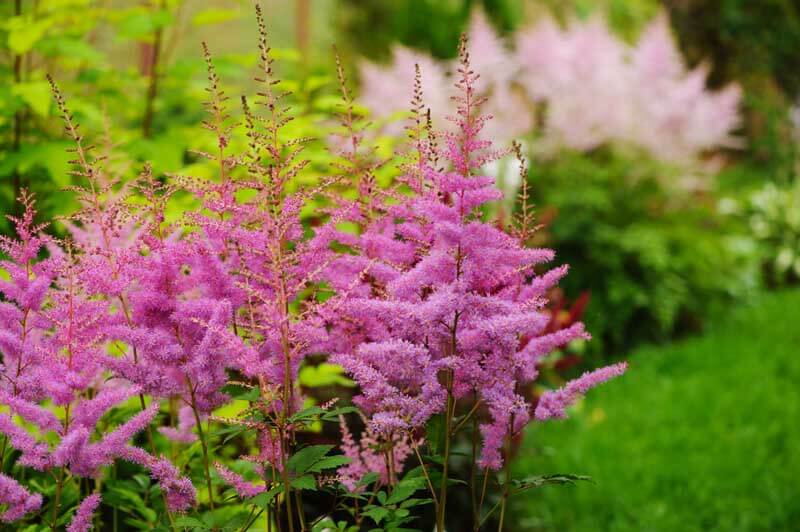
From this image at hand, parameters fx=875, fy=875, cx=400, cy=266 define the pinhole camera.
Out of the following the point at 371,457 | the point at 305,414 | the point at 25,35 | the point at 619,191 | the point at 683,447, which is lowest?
the point at 683,447

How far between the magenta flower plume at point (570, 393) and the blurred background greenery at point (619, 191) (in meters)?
0.19

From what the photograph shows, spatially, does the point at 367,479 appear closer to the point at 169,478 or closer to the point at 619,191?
the point at 169,478

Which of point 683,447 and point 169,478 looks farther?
point 683,447

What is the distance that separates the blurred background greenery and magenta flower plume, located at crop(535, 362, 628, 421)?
0.19 metres

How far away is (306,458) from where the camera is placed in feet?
4.75

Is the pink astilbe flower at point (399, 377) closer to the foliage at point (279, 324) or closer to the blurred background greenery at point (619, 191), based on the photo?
the foliage at point (279, 324)

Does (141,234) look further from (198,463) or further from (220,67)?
(220,67)

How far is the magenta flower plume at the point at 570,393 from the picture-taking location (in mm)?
1471

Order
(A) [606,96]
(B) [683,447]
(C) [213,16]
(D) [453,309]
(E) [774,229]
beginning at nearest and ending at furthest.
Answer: (D) [453,309], (C) [213,16], (B) [683,447], (A) [606,96], (E) [774,229]

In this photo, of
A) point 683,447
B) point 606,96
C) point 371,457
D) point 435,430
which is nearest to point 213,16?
point 371,457

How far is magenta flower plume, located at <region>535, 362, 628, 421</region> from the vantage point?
1.47 m

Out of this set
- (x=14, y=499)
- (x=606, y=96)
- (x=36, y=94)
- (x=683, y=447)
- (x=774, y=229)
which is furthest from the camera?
(x=774, y=229)

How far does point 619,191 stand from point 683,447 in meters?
2.75

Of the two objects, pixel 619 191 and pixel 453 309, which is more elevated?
pixel 453 309
